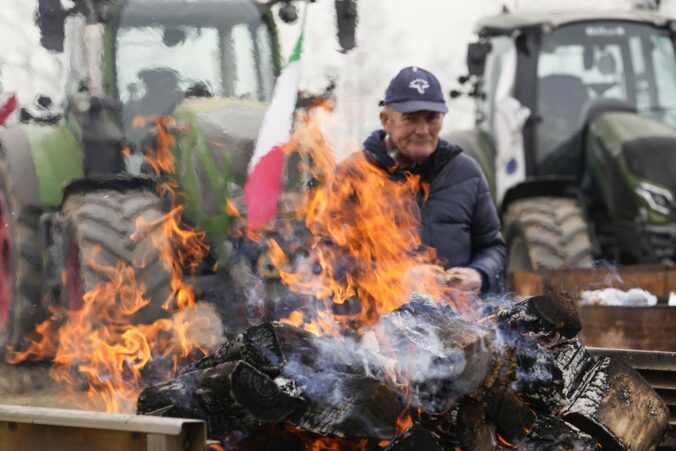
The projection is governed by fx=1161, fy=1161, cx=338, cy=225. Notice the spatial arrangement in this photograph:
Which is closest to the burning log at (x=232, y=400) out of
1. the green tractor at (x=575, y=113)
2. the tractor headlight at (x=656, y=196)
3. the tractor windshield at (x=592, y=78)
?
the green tractor at (x=575, y=113)

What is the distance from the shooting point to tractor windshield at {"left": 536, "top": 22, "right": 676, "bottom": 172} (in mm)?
11492

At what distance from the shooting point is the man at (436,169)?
5.67m

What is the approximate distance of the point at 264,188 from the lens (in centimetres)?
794

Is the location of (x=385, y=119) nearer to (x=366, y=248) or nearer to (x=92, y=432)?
(x=366, y=248)

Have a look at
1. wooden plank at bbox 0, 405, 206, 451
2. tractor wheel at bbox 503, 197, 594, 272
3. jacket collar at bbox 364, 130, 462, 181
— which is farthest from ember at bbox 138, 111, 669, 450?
tractor wheel at bbox 503, 197, 594, 272

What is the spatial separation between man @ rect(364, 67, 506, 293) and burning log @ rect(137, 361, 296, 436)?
179cm

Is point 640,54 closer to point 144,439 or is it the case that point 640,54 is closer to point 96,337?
point 96,337

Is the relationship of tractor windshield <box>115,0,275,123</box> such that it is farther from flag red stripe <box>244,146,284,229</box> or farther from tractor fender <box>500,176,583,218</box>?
tractor fender <box>500,176,583,218</box>

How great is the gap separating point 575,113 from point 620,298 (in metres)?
4.89

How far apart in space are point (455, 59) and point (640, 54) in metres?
29.5

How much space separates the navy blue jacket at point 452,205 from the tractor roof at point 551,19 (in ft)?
19.7

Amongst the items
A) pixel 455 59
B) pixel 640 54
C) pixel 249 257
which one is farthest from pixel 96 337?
pixel 455 59

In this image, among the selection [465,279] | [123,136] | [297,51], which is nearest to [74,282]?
[123,136]

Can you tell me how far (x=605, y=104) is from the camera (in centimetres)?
1141
